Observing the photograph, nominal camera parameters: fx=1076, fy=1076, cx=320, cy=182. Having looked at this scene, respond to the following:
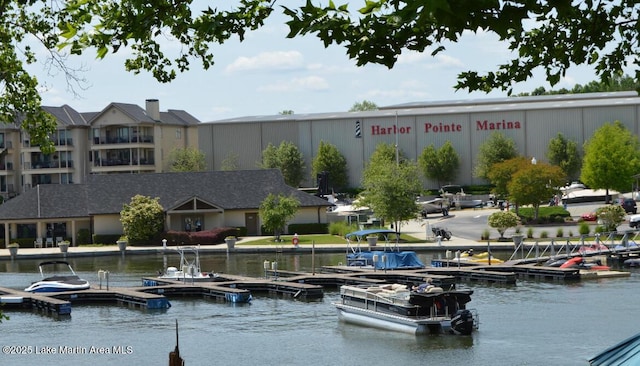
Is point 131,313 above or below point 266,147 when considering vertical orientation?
below

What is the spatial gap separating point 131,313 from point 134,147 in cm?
6900

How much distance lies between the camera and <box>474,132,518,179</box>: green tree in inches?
4153

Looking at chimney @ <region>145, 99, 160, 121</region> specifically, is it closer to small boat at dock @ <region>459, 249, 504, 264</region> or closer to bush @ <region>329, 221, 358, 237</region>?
bush @ <region>329, 221, 358, 237</region>

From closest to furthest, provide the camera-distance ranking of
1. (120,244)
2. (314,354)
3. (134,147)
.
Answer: (314,354) < (120,244) < (134,147)

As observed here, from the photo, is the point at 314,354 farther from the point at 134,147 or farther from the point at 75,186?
the point at 134,147

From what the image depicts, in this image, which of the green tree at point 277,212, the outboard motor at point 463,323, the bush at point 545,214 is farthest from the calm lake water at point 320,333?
the bush at point 545,214

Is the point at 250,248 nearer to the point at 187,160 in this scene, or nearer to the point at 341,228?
the point at 341,228

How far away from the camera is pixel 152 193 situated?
89812 mm

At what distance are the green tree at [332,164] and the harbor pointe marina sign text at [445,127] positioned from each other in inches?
182

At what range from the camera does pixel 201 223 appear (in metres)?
88.0

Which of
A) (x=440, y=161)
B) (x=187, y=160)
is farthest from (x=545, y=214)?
(x=187, y=160)

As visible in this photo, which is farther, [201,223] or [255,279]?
[201,223]

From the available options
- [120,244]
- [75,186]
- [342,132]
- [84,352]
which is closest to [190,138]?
[342,132]

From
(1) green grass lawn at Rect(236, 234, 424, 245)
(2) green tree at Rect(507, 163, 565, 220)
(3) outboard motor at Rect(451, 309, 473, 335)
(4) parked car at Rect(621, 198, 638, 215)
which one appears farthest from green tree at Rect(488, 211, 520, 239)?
(3) outboard motor at Rect(451, 309, 473, 335)
